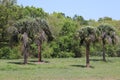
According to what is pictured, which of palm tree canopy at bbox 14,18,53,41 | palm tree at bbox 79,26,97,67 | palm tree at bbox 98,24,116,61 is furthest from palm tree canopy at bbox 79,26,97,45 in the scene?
palm tree at bbox 98,24,116,61

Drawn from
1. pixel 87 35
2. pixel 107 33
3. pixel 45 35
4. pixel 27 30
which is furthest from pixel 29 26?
pixel 107 33

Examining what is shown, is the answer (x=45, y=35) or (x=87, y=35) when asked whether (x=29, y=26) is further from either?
(x=87, y=35)

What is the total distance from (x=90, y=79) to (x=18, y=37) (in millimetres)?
15685

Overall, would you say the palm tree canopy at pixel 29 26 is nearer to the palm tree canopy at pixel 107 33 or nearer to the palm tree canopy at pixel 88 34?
the palm tree canopy at pixel 88 34

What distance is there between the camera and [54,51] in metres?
70.6

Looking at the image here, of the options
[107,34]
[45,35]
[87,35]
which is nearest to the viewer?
[87,35]

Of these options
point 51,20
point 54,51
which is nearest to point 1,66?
point 54,51

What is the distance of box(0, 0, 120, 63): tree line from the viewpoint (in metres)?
41.5

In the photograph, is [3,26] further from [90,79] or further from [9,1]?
[90,79]

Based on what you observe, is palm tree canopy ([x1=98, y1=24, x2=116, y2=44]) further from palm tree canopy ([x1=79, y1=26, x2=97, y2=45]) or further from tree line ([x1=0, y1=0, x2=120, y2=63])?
palm tree canopy ([x1=79, y1=26, x2=97, y2=45])

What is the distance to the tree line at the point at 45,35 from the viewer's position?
41.5 meters

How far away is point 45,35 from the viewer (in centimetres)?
4606

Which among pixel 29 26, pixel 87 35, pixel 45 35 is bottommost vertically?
pixel 87 35

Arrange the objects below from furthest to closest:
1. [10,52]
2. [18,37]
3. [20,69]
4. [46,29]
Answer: [10,52]
[46,29]
[18,37]
[20,69]
